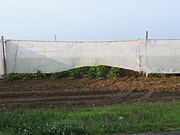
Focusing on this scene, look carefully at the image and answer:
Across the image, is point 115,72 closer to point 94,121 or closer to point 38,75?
point 38,75

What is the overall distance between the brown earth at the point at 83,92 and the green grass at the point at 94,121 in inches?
40.2

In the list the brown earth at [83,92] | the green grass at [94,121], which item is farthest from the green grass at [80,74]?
the green grass at [94,121]

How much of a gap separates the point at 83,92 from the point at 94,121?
2904mm

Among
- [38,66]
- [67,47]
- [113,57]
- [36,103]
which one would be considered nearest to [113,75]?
[113,57]

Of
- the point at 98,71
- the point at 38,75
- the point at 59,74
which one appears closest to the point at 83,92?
the point at 98,71

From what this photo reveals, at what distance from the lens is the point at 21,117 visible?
4.72m

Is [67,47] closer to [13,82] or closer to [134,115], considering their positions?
[13,82]

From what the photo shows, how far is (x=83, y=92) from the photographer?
292 inches

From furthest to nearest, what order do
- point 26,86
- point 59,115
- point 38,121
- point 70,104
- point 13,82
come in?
point 13,82 < point 26,86 < point 70,104 < point 59,115 < point 38,121

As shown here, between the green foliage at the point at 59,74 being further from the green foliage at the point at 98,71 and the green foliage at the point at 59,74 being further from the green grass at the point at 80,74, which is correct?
the green foliage at the point at 98,71

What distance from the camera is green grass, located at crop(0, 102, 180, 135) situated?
4008 millimetres

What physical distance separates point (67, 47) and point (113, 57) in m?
2.36

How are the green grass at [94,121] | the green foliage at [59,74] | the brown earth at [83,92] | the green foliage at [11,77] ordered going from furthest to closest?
the green foliage at [59,74] < the green foliage at [11,77] < the brown earth at [83,92] < the green grass at [94,121]

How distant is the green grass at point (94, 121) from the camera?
13.1 ft
